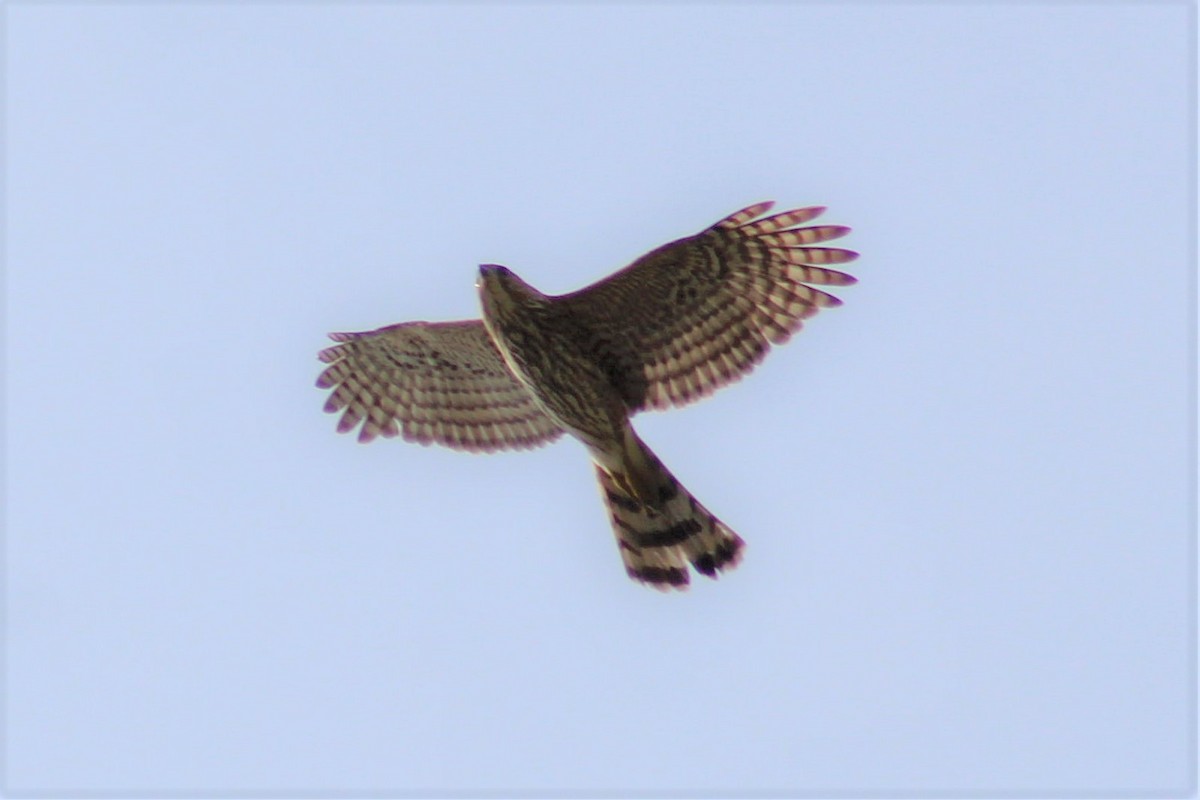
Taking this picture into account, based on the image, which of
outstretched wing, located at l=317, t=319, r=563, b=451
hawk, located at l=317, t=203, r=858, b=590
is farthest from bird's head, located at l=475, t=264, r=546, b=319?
outstretched wing, located at l=317, t=319, r=563, b=451

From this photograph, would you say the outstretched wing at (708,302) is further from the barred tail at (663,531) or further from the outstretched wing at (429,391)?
the outstretched wing at (429,391)

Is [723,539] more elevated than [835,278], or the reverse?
[835,278]

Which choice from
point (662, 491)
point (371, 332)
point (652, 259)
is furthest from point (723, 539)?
point (371, 332)

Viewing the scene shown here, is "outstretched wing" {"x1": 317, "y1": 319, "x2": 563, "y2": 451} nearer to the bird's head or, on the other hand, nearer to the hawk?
the hawk

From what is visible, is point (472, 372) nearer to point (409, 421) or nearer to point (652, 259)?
point (409, 421)

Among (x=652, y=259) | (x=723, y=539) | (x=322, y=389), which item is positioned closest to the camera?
(x=652, y=259)

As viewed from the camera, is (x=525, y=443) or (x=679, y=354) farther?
(x=525, y=443)
